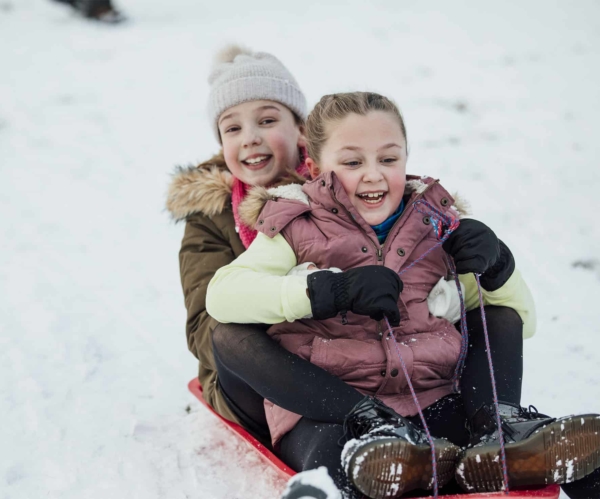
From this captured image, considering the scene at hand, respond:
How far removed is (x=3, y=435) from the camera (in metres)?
2.61

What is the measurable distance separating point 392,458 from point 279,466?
640 mm

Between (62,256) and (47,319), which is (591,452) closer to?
(47,319)

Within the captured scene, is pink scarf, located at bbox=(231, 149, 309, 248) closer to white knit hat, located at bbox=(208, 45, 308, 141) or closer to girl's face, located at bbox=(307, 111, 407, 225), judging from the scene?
white knit hat, located at bbox=(208, 45, 308, 141)

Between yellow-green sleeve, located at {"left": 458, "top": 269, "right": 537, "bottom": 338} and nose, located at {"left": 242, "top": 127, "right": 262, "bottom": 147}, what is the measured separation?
99 cm

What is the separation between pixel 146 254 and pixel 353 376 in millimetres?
2578

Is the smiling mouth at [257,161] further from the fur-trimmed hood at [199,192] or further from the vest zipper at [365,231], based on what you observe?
the vest zipper at [365,231]

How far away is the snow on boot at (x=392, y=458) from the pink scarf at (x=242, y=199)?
109cm

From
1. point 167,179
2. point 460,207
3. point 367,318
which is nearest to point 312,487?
point 367,318

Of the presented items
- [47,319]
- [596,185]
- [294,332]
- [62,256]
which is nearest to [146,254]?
[62,256]

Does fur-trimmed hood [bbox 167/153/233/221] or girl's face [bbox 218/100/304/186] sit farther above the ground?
girl's face [bbox 218/100/304/186]

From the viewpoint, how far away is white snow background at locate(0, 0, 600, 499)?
263cm

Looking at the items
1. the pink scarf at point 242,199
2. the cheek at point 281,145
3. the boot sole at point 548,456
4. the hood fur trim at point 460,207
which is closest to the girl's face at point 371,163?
the hood fur trim at point 460,207

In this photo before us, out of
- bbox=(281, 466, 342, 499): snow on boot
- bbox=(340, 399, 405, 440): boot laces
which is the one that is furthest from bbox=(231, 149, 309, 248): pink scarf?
bbox=(281, 466, 342, 499): snow on boot

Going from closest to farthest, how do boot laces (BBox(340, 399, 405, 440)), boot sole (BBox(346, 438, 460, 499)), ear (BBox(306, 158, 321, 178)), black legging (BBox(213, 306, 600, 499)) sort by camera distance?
boot sole (BBox(346, 438, 460, 499)) → boot laces (BBox(340, 399, 405, 440)) → black legging (BBox(213, 306, 600, 499)) → ear (BBox(306, 158, 321, 178))
